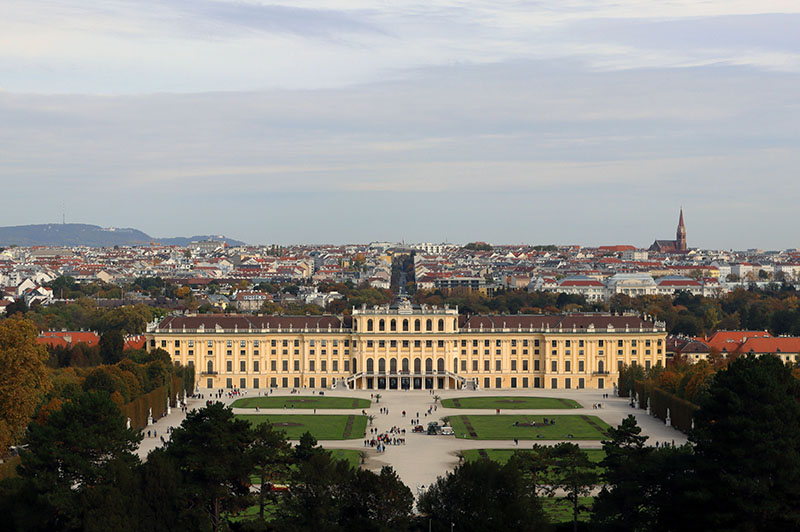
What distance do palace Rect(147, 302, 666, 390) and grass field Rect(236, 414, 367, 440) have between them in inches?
871

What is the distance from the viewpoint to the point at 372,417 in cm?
8675

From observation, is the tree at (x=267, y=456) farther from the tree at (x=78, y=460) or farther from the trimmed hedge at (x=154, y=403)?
the trimmed hedge at (x=154, y=403)

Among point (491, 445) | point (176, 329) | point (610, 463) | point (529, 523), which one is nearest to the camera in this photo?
point (529, 523)

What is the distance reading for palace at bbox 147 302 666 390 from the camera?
10988cm

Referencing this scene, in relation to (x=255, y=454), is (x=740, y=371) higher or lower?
higher

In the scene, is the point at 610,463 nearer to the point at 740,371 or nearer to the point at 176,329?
the point at 740,371

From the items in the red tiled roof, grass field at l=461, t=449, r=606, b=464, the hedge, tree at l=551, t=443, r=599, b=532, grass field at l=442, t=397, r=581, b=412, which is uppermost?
the red tiled roof

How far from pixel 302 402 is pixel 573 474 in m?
47.6

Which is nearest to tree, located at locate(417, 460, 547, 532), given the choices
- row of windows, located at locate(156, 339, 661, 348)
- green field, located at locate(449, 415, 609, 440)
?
green field, located at locate(449, 415, 609, 440)

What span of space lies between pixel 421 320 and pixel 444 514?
2558 inches

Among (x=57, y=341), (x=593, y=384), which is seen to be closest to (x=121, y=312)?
(x=57, y=341)

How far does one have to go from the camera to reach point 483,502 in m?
46.0

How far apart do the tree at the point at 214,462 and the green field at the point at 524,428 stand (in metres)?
28.7

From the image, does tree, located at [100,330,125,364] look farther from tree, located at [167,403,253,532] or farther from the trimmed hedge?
tree, located at [167,403,253,532]
